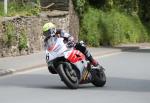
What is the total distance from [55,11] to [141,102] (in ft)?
68.3

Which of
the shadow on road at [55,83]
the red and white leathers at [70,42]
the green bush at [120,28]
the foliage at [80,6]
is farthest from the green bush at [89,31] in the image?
the red and white leathers at [70,42]

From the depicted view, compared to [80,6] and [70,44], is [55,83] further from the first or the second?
[80,6]

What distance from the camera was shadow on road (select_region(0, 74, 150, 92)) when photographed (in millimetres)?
15492

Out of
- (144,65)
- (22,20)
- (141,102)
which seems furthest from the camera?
(22,20)

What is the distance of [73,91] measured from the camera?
14609mm

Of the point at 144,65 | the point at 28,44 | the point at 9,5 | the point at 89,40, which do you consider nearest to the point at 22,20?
the point at 28,44

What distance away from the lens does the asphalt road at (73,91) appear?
13.2m

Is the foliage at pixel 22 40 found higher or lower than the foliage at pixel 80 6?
lower

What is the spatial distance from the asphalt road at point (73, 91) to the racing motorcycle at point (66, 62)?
10.6 inches

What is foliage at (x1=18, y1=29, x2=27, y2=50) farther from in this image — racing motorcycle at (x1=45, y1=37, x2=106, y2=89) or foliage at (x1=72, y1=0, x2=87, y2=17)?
racing motorcycle at (x1=45, y1=37, x2=106, y2=89)

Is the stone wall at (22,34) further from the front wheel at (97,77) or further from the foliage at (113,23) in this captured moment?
the front wheel at (97,77)

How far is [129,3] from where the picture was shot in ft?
139

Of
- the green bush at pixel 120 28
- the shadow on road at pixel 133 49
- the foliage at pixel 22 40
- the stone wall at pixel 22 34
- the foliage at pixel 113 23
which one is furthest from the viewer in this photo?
the green bush at pixel 120 28

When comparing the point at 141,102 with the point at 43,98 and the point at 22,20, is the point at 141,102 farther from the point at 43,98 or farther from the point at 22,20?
the point at 22,20
